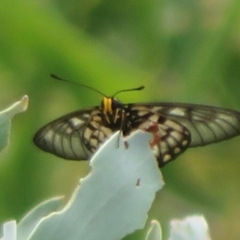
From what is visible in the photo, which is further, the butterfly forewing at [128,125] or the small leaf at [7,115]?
the butterfly forewing at [128,125]

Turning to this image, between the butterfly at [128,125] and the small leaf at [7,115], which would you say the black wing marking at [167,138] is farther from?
the small leaf at [7,115]

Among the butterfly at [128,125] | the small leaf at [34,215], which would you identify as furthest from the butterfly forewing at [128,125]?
the small leaf at [34,215]

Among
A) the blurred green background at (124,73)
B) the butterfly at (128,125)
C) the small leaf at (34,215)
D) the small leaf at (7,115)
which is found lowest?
the blurred green background at (124,73)

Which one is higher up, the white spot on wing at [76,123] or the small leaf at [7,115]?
the small leaf at [7,115]

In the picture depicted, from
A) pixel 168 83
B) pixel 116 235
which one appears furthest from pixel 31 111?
pixel 116 235

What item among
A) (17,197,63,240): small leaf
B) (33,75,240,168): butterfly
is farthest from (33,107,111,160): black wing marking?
(17,197,63,240): small leaf

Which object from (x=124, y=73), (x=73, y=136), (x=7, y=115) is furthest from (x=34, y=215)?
(x=124, y=73)
